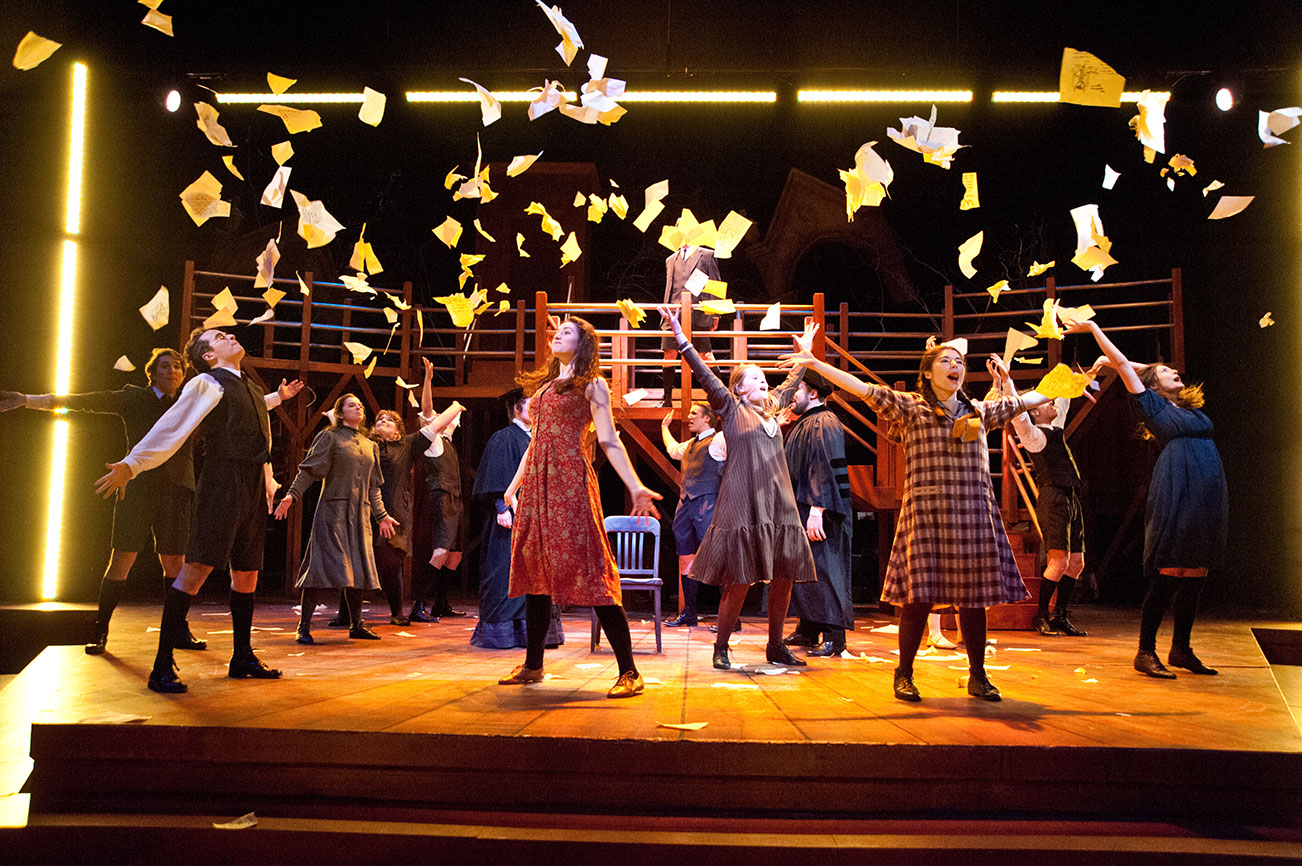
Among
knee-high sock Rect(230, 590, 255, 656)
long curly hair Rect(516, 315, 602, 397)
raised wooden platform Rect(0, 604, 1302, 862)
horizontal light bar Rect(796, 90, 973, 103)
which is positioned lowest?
raised wooden platform Rect(0, 604, 1302, 862)

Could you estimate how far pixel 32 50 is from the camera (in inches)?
240

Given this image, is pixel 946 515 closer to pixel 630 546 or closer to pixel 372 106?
pixel 630 546

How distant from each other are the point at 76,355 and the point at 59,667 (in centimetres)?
314

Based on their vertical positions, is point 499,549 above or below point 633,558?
above

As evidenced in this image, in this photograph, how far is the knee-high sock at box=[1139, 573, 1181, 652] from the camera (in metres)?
4.38

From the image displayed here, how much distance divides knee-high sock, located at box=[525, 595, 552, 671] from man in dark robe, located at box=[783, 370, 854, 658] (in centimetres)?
205

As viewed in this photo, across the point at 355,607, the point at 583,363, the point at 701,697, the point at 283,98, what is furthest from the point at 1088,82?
the point at 283,98

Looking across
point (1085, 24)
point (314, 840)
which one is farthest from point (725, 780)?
point (1085, 24)

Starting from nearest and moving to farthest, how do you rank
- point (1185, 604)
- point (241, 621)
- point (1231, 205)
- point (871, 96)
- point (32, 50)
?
point (241, 621) < point (1185, 604) < point (32, 50) < point (1231, 205) < point (871, 96)

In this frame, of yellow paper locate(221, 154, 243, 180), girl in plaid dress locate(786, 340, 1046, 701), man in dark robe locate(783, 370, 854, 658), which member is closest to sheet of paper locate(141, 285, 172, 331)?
yellow paper locate(221, 154, 243, 180)

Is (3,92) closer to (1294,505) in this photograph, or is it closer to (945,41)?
(945,41)

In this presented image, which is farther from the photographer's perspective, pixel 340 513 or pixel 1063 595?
pixel 1063 595

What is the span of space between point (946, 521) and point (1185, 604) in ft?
6.25

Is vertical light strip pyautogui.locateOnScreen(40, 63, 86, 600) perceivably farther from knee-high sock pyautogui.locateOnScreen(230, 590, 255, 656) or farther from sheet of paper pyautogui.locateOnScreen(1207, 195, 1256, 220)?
sheet of paper pyautogui.locateOnScreen(1207, 195, 1256, 220)
